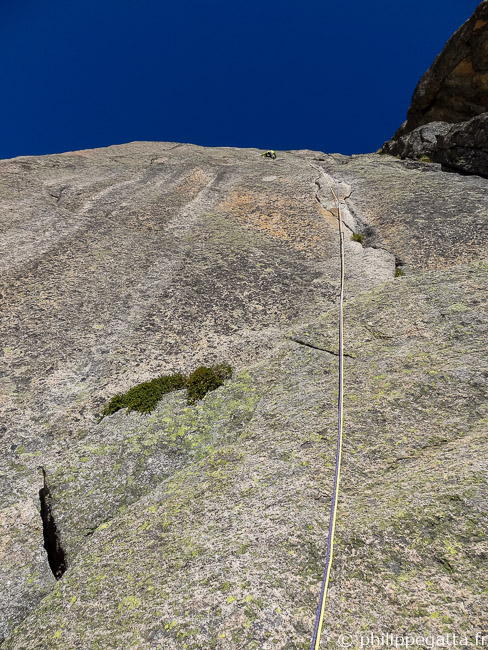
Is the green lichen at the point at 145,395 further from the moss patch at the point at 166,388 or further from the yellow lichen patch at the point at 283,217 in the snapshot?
the yellow lichen patch at the point at 283,217

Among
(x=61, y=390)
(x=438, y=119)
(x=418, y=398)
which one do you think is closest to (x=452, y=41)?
(x=438, y=119)

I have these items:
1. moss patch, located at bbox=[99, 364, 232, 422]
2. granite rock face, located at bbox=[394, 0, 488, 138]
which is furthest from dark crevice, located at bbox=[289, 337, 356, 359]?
granite rock face, located at bbox=[394, 0, 488, 138]

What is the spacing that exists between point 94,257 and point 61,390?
229 inches

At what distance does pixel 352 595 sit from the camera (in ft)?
14.8

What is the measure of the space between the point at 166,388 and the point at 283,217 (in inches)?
403

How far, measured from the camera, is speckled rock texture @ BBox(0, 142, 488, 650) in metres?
4.71

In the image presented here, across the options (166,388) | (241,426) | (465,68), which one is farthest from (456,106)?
(241,426)

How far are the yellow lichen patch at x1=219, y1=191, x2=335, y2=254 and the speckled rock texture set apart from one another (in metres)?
0.15

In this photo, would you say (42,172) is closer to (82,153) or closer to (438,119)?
(82,153)

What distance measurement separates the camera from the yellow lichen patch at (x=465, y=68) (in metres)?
24.7

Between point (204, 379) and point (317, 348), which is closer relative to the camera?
point (204, 379)

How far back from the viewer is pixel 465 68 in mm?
25062

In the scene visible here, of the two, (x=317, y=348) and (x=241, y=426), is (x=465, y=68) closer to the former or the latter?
(x=317, y=348)

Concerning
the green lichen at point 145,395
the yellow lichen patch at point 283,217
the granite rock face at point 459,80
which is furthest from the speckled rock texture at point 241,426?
the granite rock face at point 459,80
